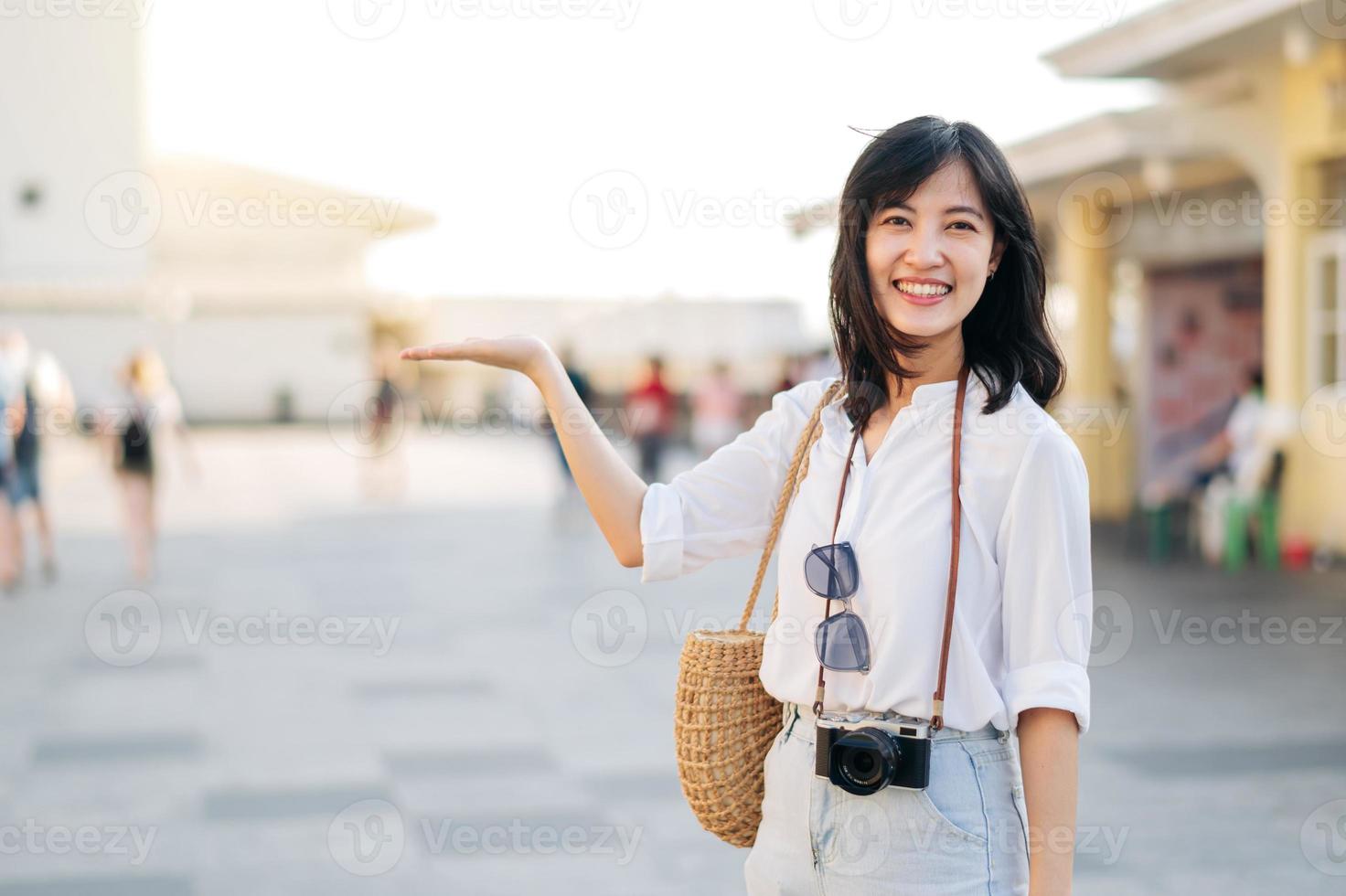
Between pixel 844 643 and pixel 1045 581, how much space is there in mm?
268

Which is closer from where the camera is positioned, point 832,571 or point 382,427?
point 832,571

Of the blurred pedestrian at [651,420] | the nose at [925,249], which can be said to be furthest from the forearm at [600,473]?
the blurred pedestrian at [651,420]

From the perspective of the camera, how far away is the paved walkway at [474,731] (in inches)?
185

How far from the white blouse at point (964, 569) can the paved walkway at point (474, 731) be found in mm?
2732

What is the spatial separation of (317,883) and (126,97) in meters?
33.4

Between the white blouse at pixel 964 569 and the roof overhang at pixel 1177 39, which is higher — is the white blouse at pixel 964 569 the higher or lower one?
the lower one

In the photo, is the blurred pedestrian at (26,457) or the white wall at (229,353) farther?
the white wall at (229,353)

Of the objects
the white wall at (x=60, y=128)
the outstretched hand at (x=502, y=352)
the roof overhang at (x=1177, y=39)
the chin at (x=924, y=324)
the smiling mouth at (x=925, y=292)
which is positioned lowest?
the outstretched hand at (x=502, y=352)

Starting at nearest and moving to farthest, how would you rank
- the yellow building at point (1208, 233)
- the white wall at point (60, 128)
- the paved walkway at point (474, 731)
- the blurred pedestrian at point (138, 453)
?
1. the paved walkway at point (474, 731)
2. the blurred pedestrian at point (138, 453)
3. the yellow building at point (1208, 233)
4. the white wall at point (60, 128)

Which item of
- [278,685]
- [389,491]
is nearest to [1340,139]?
[278,685]

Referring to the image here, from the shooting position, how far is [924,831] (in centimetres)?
186

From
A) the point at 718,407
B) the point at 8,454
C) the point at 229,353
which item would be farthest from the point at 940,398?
the point at 229,353

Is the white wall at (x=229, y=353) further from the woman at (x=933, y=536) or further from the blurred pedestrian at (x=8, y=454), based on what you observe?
the woman at (x=933, y=536)

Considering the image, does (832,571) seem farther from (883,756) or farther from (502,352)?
(502,352)
